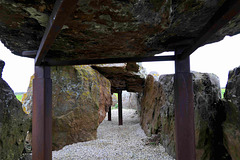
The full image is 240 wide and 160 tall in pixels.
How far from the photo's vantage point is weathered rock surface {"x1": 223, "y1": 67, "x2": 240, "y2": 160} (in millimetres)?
2533

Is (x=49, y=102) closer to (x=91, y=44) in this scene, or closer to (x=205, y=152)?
(x=91, y=44)

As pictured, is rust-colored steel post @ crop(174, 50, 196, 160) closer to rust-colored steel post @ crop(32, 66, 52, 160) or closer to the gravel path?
the gravel path

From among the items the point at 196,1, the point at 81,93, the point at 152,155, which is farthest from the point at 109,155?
the point at 196,1

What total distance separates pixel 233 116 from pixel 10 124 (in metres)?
3.02

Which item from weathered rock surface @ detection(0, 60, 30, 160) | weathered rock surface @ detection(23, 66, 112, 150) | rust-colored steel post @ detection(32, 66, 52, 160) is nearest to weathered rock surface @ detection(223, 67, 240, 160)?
rust-colored steel post @ detection(32, 66, 52, 160)

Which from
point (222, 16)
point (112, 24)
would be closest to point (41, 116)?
point (112, 24)

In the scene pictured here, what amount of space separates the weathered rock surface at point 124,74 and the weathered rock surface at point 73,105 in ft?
3.54

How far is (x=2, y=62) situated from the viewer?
2.38 metres

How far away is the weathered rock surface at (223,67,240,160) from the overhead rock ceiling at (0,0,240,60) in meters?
0.73

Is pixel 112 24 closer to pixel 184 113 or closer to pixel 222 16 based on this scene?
pixel 222 16

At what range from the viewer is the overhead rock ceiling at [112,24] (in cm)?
137

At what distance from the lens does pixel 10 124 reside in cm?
228

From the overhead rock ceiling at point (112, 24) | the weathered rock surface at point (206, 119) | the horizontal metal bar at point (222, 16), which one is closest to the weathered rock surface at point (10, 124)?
the overhead rock ceiling at point (112, 24)

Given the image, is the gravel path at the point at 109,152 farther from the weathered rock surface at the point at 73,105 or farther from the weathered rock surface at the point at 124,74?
the weathered rock surface at the point at 124,74
